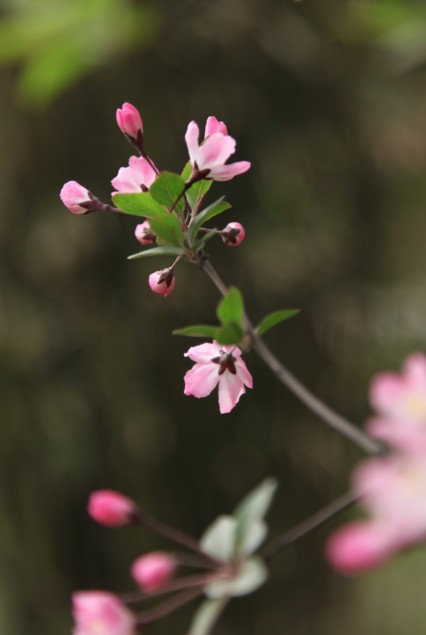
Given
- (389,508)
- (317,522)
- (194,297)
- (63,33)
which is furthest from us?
(194,297)

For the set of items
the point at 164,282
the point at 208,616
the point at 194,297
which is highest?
the point at 194,297

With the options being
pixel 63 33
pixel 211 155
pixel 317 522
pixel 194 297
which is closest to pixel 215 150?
pixel 211 155

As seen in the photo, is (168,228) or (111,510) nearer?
(168,228)

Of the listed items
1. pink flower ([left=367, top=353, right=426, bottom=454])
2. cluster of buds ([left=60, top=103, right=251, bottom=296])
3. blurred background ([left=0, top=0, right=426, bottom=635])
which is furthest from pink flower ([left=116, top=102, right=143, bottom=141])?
blurred background ([left=0, top=0, right=426, bottom=635])

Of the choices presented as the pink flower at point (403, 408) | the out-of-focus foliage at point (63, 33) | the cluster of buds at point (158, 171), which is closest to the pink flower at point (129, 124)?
the cluster of buds at point (158, 171)

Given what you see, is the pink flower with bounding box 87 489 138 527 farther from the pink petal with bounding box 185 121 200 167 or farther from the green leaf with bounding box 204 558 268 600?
the pink petal with bounding box 185 121 200 167

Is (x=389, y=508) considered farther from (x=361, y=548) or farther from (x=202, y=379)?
(x=202, y=379)
